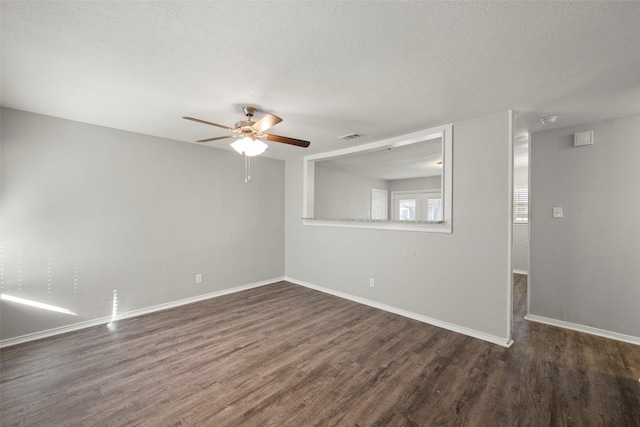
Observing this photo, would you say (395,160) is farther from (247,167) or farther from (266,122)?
(266,122)

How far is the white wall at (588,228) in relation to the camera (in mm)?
2846

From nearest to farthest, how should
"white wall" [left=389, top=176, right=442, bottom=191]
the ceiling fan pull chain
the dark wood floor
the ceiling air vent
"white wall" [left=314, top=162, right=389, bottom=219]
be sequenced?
the dark wood floor, the ceiling air vent, the ceiling fan pull chain, "white wall" [left=314, top=162, right=389, bottom=219], "white wall" [left=389, top=176, right=442, bottom=191]

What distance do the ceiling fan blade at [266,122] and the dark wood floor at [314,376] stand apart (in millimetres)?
2119

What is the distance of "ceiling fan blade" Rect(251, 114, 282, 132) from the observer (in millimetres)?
2227

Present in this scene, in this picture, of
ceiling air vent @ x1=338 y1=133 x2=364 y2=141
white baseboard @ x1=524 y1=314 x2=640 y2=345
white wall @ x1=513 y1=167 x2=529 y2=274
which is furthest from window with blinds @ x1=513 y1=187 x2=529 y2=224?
ceiling air vent @ x1=338 y1=133 x2=364 y2=141

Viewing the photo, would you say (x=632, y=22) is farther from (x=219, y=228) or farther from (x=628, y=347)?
(x=219, y=228)

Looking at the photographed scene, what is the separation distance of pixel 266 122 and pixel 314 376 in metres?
2.18

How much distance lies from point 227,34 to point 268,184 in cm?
356

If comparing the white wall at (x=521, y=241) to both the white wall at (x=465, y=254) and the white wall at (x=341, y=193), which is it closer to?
the white wall at (x=341, y=193)

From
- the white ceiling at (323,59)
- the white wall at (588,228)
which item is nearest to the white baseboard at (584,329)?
the white wall at (588,228)

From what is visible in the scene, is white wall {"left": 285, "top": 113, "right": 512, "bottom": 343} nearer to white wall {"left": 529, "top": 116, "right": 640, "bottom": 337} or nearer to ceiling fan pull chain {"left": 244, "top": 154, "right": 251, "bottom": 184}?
white wall {"left": 529, "top": 116, "right": 640, "bottom": 337}

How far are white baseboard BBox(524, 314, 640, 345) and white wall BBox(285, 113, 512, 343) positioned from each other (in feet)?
3.56

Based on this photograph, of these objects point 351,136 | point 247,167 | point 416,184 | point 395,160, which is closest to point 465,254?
point 351,136

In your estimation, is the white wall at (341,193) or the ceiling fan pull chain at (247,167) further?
the white wall at (341,193)
